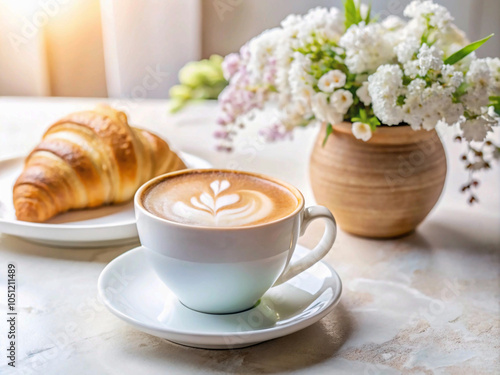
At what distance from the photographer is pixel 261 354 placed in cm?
66

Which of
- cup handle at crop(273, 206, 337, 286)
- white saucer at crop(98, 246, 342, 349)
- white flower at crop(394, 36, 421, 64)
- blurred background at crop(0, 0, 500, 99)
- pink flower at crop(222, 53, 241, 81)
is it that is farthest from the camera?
blurred background at crop(0, 0, 500, 99)

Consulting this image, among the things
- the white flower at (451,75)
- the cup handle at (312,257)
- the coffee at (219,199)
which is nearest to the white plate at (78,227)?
the coffee at (219,199)

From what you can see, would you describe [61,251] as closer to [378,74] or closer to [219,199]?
[219,199]

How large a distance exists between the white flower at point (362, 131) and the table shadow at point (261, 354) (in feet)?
0.95

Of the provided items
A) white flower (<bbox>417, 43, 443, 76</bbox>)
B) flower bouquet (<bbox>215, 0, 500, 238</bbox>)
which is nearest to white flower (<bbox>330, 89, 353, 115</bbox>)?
flower bouquet (<bbox>215, 0, 500, 238</bbox>)

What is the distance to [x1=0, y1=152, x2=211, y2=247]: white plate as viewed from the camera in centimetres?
85

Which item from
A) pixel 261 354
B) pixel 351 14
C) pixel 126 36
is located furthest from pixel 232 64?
pixel 126 36

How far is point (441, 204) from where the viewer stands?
1.13m

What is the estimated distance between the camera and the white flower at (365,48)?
2.81ft

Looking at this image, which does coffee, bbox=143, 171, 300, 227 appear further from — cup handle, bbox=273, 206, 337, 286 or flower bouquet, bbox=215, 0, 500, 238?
flower bouquet, bbox=215, 0, 500, 238

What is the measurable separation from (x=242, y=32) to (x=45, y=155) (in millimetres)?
1772

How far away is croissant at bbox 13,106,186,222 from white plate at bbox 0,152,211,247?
20mm

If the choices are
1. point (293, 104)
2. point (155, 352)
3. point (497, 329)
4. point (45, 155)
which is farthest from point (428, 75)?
point (45, 155)

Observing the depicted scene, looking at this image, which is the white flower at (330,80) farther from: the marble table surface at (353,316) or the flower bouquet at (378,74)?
the marble table surface at (353,316)
